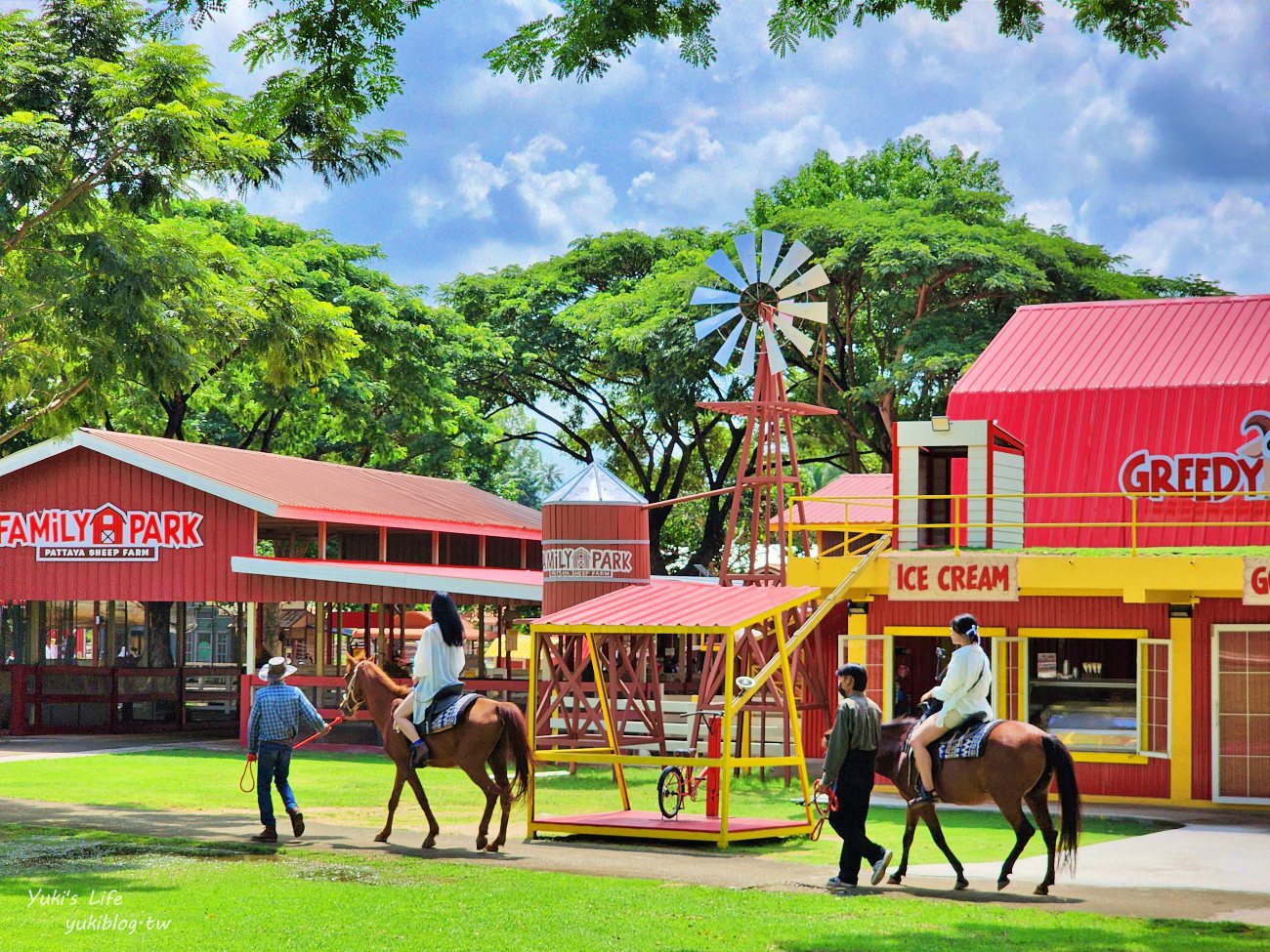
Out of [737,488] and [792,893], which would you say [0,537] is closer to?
[737,488]

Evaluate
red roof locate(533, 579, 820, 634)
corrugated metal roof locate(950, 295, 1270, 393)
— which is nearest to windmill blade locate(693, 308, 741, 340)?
corrugated metal roof locate(950, 295, 1270, 393)

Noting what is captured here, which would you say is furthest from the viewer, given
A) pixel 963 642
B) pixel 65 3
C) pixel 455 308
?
pixel 455 308

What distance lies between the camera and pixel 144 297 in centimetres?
1952

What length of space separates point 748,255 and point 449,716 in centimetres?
1059

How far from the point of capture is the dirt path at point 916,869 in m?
12.4

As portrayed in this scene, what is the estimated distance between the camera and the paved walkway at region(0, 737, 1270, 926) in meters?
12.4

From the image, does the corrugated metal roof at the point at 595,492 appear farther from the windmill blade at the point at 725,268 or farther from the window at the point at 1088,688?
the window at the point at 1088,688

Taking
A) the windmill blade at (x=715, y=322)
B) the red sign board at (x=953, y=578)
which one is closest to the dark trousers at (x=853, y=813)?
the red sign board at (x=953, y=578)

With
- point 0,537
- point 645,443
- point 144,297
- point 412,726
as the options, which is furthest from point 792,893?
point 645,443

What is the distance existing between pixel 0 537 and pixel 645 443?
2198cm

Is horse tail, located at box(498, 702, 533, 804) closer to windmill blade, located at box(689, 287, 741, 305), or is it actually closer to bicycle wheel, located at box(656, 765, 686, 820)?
bicycle wheel, located at box(656, 765, 686, 820)

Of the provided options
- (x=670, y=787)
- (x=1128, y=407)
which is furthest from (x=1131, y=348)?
(x=670, y=787)

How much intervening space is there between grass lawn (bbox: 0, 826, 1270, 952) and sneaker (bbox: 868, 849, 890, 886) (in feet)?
1.67

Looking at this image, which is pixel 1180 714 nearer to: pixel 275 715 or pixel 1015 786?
pixel 1015 786
